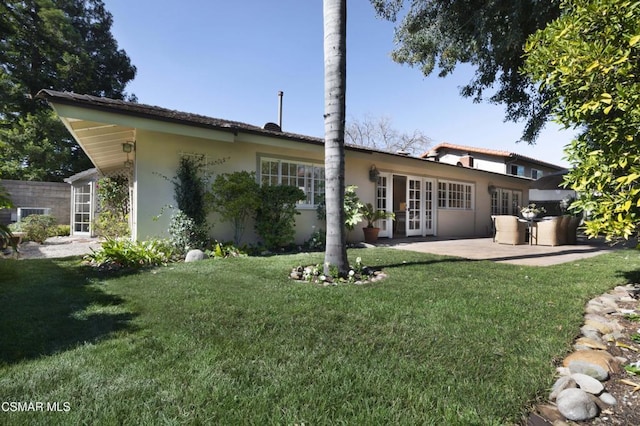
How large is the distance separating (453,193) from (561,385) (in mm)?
12559

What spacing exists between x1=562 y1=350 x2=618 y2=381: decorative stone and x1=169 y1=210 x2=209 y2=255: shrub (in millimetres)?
6447

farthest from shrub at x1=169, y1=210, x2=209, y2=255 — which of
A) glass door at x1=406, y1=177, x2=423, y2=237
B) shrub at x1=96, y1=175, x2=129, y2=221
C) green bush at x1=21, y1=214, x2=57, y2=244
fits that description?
glass door at x1=406, y1=177, x2=423, y2=237

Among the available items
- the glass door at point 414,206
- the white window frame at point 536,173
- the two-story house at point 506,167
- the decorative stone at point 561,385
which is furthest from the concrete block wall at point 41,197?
the white window frame at point 536,173

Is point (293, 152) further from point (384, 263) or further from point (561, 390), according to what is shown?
point (561, 390)

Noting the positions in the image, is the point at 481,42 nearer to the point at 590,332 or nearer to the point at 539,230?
the point at 539,230

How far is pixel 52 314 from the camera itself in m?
3.22

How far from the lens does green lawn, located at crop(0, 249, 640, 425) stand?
5.66 ft

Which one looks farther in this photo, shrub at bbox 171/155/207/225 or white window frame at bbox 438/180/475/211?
white window frame at bbox 438/180/475/211

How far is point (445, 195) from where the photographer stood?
1332cm

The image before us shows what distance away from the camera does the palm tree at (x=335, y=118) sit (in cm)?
482

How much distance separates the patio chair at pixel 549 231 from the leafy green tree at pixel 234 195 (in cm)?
828

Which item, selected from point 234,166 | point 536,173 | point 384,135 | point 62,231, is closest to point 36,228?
point 62,231

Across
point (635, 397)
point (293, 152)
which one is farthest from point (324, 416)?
point (293, 152)

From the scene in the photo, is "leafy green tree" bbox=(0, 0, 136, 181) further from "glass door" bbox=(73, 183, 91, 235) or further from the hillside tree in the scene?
the hillside tree
